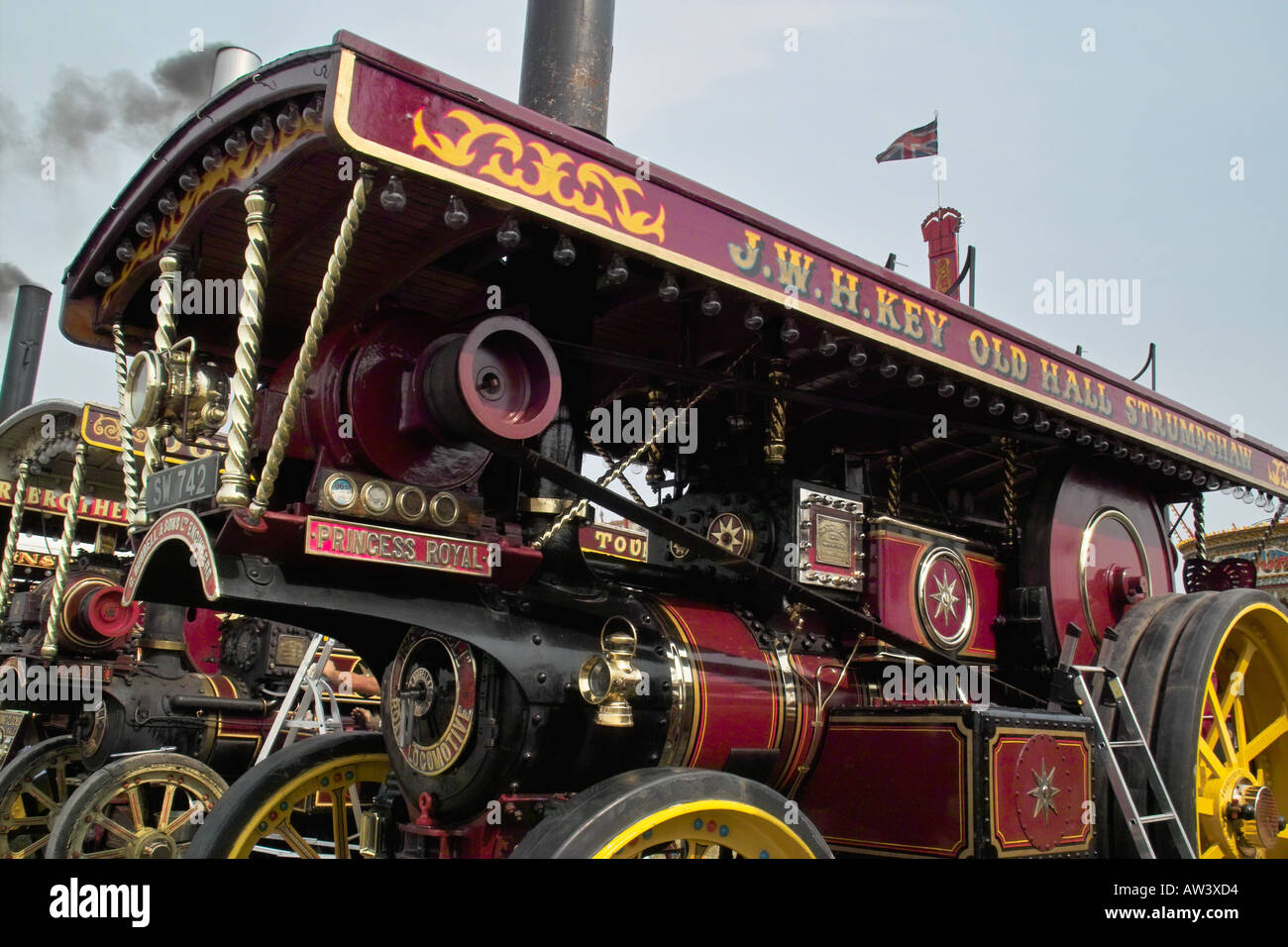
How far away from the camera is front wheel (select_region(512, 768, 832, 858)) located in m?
2.80

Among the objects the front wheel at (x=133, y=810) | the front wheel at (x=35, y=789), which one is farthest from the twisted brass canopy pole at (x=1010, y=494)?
the front wheel at (x=35, y=789)

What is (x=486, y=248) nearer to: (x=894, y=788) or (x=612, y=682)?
(x=612, y=682)

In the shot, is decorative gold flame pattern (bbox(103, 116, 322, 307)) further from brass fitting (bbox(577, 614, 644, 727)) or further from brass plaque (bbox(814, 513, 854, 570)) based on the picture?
brass plaque (bbox(814, 513, 854, 570))

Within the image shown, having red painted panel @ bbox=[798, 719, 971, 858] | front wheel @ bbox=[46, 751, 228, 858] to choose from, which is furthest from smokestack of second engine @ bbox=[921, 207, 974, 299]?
front wheel @ bbox=[46, 751, 228, 858]

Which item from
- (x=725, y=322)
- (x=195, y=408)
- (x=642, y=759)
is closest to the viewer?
(x=195, y=408)

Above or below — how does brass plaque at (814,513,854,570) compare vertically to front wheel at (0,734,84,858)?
above

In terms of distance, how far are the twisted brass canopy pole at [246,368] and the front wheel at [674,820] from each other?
1.16m

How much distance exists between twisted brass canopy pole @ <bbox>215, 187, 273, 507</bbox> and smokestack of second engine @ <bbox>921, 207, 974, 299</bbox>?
4.40m

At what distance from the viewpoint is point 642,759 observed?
11.7 feet

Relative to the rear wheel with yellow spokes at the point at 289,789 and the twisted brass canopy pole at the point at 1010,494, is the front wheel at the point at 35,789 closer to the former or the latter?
the rear wheel with yellow spokes at the point at 289,789

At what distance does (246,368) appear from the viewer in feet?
9.34

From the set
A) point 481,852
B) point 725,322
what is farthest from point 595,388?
point 481,852
